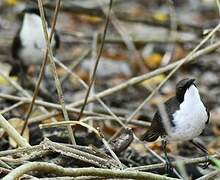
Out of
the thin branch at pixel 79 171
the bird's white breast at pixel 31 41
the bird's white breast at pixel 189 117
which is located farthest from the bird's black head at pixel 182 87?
the bird's white breast at pixel 31 41

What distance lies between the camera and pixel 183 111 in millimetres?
4078

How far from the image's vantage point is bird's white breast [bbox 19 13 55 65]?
6.63 metres

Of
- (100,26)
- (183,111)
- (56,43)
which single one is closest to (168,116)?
(183,111)

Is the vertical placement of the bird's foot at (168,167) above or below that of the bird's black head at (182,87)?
below

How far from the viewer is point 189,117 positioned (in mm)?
4035

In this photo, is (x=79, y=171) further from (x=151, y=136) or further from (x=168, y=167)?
(x=151, y=136)

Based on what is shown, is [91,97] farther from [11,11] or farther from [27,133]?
[11,11]

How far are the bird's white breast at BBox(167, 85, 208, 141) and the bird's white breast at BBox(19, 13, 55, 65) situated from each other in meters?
2.78

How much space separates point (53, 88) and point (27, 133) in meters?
2.59

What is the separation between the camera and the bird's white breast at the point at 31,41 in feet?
21.7

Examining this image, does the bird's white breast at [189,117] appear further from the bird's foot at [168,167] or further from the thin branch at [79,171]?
the thin branch at [79,171]

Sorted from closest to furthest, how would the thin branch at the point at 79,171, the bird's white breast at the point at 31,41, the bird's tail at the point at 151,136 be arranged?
the thin branch at the point at 79,171, the bird's tail at the point at 151,136, the bird's white breast at the point at 31,41

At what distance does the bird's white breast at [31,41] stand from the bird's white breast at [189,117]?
278 cm

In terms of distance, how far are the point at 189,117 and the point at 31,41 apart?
303 cm
